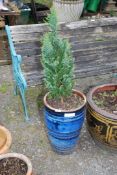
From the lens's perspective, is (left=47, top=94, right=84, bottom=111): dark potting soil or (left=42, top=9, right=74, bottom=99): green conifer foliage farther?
(left=47, top=94, right=84, bottom=111): dark potting soil

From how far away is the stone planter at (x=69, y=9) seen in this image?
6.43m

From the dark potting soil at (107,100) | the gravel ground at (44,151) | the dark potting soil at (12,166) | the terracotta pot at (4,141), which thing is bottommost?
the gravel ground at (44,151)

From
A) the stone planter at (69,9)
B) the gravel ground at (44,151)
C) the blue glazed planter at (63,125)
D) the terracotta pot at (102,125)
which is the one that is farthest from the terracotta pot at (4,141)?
the stone planter at (69,9)

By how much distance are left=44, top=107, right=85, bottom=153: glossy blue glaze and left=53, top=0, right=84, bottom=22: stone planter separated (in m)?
3.46

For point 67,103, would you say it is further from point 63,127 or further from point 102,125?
point 102,125

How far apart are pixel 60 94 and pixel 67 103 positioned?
0.14 meters

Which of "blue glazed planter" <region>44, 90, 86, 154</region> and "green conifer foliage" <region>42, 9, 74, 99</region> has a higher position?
"green conifer foliage" <region>42, 9, 74, 99</region>

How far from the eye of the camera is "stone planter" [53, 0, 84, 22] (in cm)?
643

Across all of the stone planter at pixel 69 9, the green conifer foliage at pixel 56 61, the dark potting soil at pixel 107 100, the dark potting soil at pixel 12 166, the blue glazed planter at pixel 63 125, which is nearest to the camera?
the dark potting soil at pixel 12 166

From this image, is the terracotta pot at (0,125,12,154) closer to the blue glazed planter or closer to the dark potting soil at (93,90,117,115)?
the blue glazed planter

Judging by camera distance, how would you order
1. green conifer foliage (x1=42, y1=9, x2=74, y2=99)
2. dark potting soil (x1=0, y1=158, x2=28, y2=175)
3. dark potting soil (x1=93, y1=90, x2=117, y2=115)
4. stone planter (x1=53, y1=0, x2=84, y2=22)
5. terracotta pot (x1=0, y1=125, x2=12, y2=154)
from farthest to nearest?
stone planter (x1=53, y1=0, x2=84, y2=22)
dark potting soil (x1=93, y1=90, x2=117, y2=115)
terracotta pot (x1=0, y1=125, x2=12, y2=154)
green conifer foliage (x1=42, y1=9, x2=74, y2=99)
dark potting soil (x1=0, y1=158, x2=28, y2=175)

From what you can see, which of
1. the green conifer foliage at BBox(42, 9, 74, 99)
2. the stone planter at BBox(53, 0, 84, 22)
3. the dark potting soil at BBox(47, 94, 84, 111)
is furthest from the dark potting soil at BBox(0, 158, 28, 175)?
the stone planter at BBox(53, 0, 84, 22)

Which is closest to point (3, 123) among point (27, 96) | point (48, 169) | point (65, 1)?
point (27, 96)

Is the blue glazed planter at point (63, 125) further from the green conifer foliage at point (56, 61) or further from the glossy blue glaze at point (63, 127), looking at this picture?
the green conifer foliage at point (56, 61)
